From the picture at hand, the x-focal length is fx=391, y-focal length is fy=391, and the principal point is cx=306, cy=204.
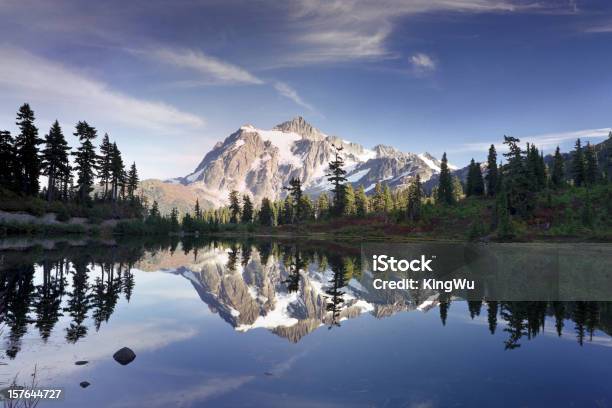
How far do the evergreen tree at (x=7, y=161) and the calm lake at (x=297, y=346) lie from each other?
5990cm

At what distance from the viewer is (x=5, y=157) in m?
75.4

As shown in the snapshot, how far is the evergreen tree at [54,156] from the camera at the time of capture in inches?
3216

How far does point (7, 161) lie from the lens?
2972 inches

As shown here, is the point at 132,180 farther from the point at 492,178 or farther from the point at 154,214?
the point at 492,178

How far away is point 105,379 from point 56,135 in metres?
88.8

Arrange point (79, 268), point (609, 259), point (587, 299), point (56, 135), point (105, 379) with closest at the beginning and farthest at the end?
point (105, 379)
point (587, 299)
point (79, 268)
point (609, 259)
point (56, 135)

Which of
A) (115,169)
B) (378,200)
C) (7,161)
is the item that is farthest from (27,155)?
(378,200)

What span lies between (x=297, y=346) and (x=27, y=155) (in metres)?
84.6

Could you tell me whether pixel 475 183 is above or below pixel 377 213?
above

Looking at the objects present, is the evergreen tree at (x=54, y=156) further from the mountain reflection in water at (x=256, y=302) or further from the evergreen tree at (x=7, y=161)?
the mountain reflection in water at (x=256, y=302)

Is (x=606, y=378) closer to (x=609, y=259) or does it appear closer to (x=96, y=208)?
(x=609, y=259)

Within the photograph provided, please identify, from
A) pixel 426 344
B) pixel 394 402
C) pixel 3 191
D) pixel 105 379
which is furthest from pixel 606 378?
pixel 3 191

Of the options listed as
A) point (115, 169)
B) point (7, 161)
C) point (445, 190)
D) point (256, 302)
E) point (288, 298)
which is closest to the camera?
point (256, 302)

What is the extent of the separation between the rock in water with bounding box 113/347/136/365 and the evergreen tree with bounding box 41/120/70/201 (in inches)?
3169
